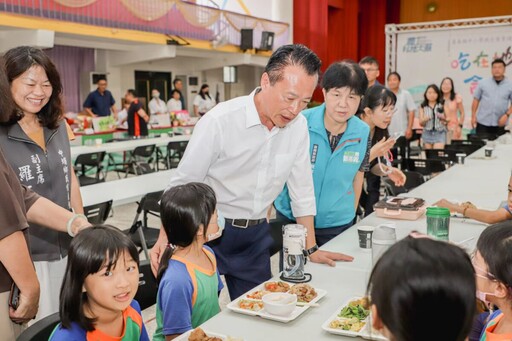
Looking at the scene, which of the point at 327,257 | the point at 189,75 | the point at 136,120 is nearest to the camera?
the point at 327,257

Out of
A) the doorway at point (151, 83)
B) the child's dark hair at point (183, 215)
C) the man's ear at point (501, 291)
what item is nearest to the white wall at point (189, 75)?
the doorway at point (151, 83)

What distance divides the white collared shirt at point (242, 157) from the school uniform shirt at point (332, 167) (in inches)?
13.6

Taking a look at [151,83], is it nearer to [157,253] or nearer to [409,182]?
[409,182]

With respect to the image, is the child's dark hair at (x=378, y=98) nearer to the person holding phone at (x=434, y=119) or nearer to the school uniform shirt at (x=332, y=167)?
the school uniform shirt at (x=332, y=167)

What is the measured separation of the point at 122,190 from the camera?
403cm

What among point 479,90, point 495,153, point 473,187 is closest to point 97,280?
point 473,187

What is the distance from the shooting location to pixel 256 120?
203cm

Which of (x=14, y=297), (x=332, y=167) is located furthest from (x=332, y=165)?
(x=14, y=297)

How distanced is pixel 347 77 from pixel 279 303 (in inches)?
47.8

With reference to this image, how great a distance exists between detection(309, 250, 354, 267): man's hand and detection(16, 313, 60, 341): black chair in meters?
0.97

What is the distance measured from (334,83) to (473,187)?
1832 mm

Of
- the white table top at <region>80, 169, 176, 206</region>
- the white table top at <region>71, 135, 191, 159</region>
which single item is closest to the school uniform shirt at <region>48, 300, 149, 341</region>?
the white table top at <region>80, 169, 176, 206</region>

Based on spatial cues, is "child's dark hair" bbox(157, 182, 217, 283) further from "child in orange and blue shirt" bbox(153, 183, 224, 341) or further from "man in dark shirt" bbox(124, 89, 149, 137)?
"man in dark shirt" bbox(124, 89, 149, 137)

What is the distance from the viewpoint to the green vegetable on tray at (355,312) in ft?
4.91
